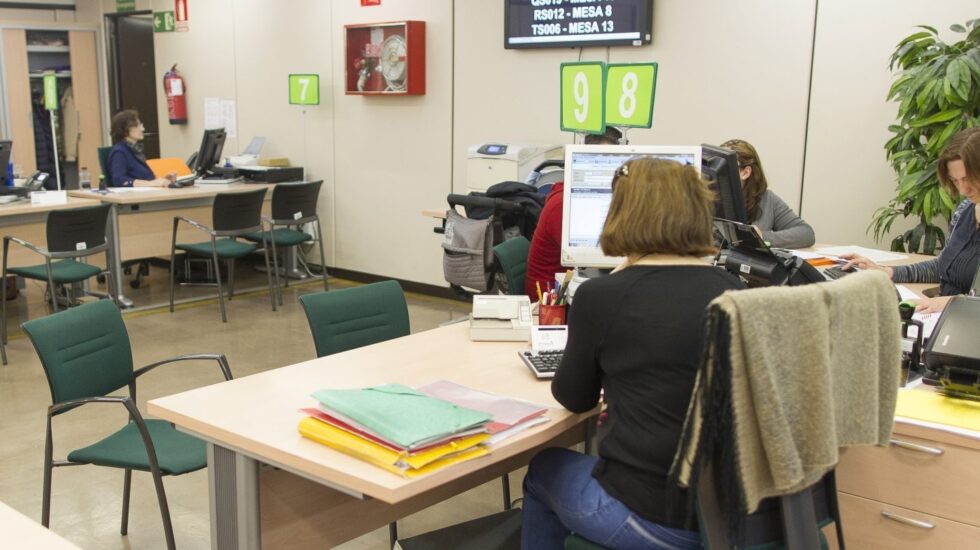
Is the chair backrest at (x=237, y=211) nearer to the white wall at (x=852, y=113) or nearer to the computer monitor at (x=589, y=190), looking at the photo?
the white wall at (x=852, y=113)

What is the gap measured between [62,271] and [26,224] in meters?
0.63

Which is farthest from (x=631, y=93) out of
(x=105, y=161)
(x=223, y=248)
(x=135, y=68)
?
(x=135, y=68)

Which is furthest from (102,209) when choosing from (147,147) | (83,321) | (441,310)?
(147,147)

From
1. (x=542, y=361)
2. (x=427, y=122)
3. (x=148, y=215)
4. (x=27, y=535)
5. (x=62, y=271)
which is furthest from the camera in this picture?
(x=427, y=122)

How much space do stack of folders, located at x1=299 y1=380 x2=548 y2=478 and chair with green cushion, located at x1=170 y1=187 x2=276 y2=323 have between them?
14.4 ft

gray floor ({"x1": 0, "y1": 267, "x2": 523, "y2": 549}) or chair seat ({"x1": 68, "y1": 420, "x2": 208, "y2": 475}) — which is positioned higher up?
chair seat ({"x1": 68, "y1": 420, "x2": 208, "y2": 475})

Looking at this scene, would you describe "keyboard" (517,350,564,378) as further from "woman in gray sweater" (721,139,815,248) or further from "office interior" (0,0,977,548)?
"woman in gray sweater" (721,139,815,248)

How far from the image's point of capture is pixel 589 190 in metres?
3.05

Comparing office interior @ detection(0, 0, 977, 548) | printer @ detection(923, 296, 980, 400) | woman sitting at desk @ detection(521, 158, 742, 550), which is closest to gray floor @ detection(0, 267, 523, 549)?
office interior @ detection(0, 0, 977, 548)

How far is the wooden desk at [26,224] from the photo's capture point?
19.3 ft

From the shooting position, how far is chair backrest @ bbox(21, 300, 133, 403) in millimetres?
2736

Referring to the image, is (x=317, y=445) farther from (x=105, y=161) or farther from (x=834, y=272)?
(x=105, y=161)

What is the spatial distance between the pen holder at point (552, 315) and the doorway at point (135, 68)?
739 centimetres

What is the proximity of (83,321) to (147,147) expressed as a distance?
695 centimetres
